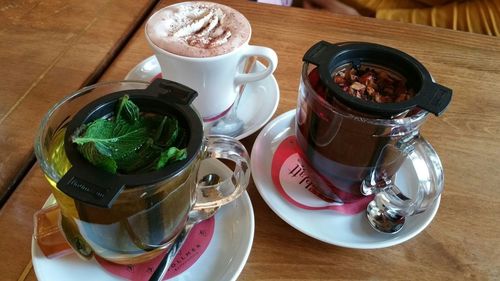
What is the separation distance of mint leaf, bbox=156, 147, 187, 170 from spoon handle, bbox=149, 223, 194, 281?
135 millimetres

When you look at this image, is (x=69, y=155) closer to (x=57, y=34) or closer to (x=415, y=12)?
(x=57, y=34)

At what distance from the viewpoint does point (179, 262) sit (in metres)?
0.49

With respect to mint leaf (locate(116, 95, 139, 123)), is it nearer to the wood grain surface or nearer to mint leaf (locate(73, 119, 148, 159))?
mint leaf (locate(73, 119, 148, 159))

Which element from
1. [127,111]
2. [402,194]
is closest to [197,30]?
[127,111]

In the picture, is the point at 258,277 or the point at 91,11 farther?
the point at 91,11

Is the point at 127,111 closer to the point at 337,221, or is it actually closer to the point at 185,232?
the point at 185,232

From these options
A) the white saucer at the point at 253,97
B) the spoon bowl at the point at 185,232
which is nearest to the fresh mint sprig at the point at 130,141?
the spoon bowl at the point at 185,232

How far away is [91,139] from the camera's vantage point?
39 centimetres

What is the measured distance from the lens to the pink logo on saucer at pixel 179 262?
18.8 inches

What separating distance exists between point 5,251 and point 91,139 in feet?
0.72

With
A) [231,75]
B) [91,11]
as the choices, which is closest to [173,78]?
[231,75]

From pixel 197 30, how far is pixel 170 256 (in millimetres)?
323

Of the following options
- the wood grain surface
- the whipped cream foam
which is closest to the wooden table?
the wood grain surface

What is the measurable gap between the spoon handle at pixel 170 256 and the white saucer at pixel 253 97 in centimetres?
19
